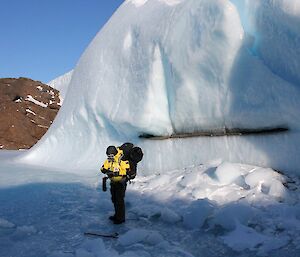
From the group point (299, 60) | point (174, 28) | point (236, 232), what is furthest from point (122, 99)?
point (236, 232)

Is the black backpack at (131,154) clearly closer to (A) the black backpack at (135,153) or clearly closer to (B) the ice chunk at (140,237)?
(A) the black backpack at (135,153)

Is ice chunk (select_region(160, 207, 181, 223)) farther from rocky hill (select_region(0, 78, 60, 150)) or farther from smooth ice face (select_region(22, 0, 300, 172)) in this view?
rocky hill (select_region(0, 78, 60, 150))

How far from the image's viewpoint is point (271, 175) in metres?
6.09

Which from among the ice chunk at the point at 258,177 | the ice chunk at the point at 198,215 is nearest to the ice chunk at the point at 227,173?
the ice chunk at the point at 258,177

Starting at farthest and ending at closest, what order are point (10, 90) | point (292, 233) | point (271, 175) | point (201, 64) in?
point (10, 90) < point (201, 64) < point (271, 175) < point (292, 233)

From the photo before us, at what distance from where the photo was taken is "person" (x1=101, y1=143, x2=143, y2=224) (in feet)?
17.0

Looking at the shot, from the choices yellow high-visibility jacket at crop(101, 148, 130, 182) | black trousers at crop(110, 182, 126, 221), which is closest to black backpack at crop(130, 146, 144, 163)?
yellow high-visibility jacket at crop(101, 148, 130, 182)

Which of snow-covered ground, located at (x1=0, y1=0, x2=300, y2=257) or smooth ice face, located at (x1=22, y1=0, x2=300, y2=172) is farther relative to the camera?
smooth ice face, located at (x1=22, y1=0, x2=300, y2=172)

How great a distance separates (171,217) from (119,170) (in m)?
1.02

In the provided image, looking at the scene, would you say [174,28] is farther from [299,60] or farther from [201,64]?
[299,60]

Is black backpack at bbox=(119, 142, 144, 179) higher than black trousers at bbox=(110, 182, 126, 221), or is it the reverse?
black backpack at bbox=(119, 142, 144, 179)

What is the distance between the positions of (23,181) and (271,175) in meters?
5.38

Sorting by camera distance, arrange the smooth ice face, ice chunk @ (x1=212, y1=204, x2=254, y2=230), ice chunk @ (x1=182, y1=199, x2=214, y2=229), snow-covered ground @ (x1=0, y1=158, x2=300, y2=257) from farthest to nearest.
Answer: the smooth ice face
ice chunk @ (x1=182, y1=199, x2=214, y2=229)
ice chunk @ (x1=212, y1=204, x2=254, y2=230)
snow-covered ground @ (x1=0, y1=158, x2=300, y2=257)

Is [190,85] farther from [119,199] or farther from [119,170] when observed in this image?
[119,199]
